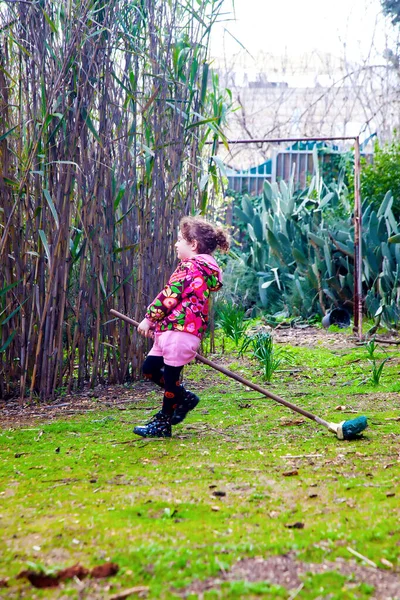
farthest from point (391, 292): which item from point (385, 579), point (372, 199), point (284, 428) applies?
point (385, 579)

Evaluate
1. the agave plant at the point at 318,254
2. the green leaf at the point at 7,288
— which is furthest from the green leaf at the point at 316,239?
the green leaf at the point at 7,288

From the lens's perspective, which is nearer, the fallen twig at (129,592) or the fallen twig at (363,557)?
the fallen twig at (129,592)

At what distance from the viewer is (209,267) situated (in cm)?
346

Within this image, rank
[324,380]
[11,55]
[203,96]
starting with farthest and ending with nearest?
[324,380], [203,96], [11,55]

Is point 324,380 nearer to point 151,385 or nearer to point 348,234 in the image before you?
point 151,385

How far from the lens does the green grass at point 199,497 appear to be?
1.76 m

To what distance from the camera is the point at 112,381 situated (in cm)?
454

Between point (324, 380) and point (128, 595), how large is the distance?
3516mm

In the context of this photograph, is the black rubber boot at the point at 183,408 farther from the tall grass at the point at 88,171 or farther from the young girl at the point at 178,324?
the tall grass at the point at 88,171

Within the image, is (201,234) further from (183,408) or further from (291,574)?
(291,574)

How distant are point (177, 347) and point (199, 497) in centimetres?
107

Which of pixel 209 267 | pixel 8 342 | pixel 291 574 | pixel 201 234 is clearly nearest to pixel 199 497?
pixel 291 574

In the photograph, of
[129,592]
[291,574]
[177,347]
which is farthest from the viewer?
[177,347]

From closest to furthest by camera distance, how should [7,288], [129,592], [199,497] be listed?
[129,592] < [199,497] < [7,288]
